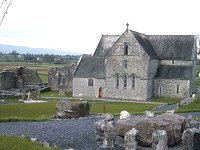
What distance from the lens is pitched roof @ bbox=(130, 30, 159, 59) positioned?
58.2 m

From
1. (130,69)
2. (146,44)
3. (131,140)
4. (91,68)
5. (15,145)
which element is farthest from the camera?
(91,68)

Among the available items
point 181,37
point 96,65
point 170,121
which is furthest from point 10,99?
point 170,121

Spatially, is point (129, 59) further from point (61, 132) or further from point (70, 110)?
point (61, 132)

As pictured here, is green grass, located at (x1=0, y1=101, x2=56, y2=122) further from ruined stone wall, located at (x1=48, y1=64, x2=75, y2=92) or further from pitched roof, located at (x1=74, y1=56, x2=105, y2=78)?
ruined stone wall, located at (x1=48, y1=64, x2=75, y2=92)

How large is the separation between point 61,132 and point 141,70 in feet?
123

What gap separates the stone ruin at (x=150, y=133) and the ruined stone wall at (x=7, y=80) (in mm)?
53561

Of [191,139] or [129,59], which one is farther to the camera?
[129,59]

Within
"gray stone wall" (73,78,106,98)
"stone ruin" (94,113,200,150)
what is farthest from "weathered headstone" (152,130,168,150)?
"gray stone wall" (73,78,106,98)

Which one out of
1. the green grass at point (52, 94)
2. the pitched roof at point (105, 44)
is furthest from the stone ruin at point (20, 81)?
the pitched roof at point (105, 44)

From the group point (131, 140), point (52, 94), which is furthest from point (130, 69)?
point (131, 140)

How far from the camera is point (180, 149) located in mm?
18469

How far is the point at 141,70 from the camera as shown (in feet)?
189

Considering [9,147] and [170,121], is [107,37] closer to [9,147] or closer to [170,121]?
[170,121]

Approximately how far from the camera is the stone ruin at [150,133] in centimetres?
1698
